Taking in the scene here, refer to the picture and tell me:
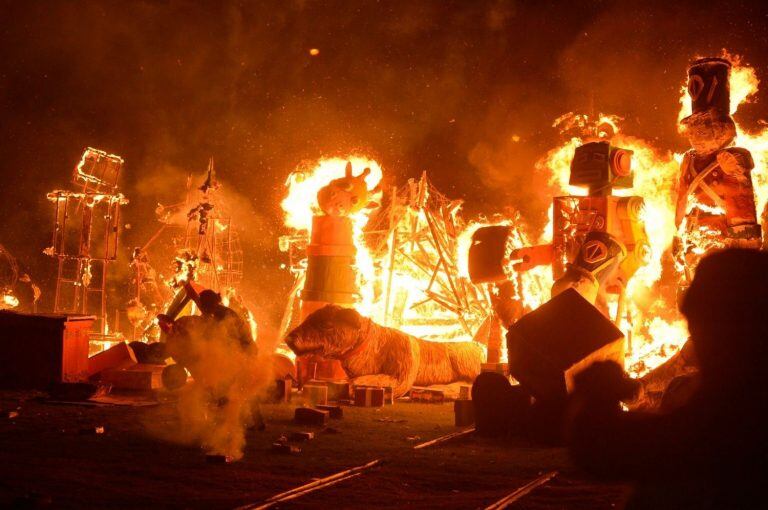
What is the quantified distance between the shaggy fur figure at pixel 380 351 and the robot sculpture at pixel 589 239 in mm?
1967

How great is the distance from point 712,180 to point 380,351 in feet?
19.5

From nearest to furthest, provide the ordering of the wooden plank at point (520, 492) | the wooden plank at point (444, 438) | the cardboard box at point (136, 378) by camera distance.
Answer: the wooden plank at point (520, 492) → the wooden plank at point (444, 438) → the cardboard box at point (136, 378)

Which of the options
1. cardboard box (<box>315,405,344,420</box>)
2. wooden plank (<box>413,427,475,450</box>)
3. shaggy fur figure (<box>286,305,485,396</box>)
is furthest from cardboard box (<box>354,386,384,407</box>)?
wooden plank (<box>413,427,475,450</box>)

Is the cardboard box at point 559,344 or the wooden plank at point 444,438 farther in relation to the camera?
the wooden plank at point 444,438

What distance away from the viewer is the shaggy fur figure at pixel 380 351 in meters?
12.8

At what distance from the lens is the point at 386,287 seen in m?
16.9

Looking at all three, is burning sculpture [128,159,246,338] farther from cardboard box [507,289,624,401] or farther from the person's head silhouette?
the person's head silhouette

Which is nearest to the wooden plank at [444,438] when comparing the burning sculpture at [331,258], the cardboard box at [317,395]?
the cardboard box at [317,395]

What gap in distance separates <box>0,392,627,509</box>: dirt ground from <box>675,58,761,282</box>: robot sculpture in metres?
4.05

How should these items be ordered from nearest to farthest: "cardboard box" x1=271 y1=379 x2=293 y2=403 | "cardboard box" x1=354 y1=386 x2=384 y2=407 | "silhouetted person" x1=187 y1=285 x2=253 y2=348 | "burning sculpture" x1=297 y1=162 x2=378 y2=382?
"silhouetted person" x1=187 y1=285 x2=253 y2=348 → "cardboard box" x1=354 y1=386 x2=384 y2=407 → "cardboard box" x1=271 y1=379 x2=293 y2=403 → "burning sculpture" x1=297 y1=162 x2=378 y2=382

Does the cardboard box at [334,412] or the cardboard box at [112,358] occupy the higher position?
the cardboard box at [112,358]

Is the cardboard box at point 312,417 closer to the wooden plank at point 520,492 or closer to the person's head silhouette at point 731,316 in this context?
the wooden plank at point 520,492

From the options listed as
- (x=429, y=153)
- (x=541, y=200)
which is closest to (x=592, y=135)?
(x=541, y=200)

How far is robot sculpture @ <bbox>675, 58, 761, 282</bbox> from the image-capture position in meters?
11.0
